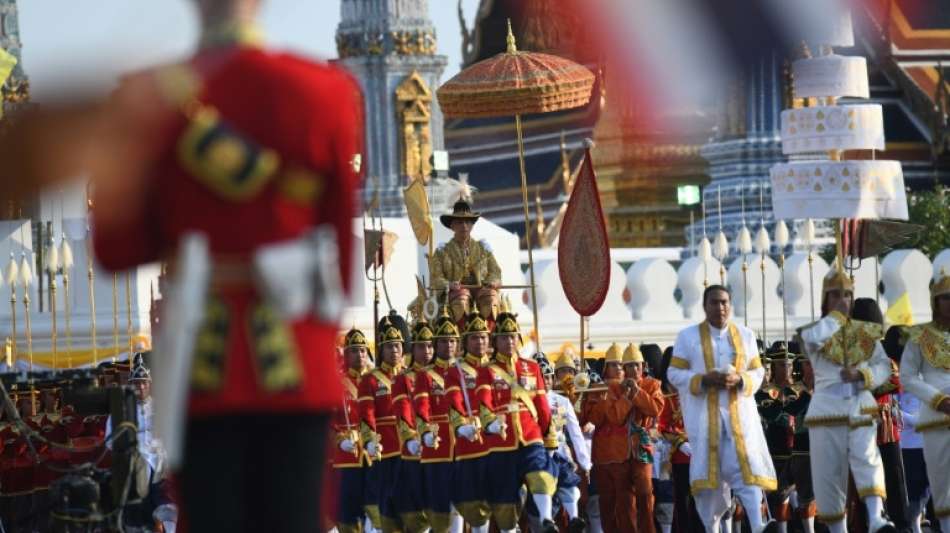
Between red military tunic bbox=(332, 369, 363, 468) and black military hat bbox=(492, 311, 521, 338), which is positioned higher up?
black military hat bbox=(492, 311, 521, 338)

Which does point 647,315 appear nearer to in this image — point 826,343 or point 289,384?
point 826,343

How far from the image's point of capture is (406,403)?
1599cm

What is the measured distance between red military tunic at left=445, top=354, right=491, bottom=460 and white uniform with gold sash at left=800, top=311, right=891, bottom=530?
1990 mm

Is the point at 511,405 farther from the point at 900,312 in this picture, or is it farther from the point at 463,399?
the point at 900,312

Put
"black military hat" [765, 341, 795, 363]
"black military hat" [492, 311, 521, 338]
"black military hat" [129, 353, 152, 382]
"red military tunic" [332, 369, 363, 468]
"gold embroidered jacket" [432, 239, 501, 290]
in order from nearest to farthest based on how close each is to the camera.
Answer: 1. "black military hat" [492, 311, 521, 338]
2. "black military hat" [129, 353, 152, 382]
3. "red military tunic" [332, 369, 363, 468]
4. "black military hat" [765, 341, 795, 363]
5. "gold embroidered jacket" [432, 239, 501, 290]

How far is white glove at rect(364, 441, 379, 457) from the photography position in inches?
643

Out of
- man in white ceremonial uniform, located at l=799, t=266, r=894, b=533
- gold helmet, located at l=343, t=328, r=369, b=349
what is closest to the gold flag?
gold helmet, located at l=343, t=328, r=369, b=349

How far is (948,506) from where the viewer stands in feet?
48.5

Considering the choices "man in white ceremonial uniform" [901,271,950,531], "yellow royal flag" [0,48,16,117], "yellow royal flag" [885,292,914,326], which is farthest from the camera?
"yellow royal flag" [885,292,914,326]

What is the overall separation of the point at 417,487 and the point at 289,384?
9.55m

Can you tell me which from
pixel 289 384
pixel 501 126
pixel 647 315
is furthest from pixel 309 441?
pixel 501 126

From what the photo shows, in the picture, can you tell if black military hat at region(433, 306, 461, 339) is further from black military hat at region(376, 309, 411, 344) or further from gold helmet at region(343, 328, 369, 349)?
gold helmet at region(343, 328, 369, 349)

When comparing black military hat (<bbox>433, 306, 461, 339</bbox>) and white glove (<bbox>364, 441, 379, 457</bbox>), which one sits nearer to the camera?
black military hat (<bbox>433, 306, 461, 339</bbox>)

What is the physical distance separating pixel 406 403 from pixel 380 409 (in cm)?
39
